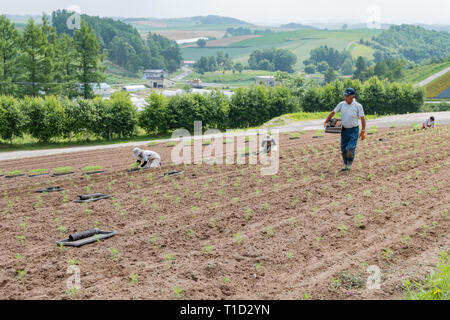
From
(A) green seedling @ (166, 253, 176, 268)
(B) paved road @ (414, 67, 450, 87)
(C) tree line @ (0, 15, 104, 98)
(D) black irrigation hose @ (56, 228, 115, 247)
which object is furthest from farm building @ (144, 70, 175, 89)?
(A) green seedling @ (166, 253, 176, 268)

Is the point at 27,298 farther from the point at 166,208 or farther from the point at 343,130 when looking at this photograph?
the point at 343,130

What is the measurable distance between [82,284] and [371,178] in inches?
301

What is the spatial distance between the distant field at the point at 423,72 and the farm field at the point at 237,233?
121 m

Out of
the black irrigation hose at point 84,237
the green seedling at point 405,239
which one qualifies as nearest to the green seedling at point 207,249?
the black irrigation hose at point 84,237

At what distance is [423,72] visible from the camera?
126438 mm

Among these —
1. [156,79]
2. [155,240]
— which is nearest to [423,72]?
[156,79]

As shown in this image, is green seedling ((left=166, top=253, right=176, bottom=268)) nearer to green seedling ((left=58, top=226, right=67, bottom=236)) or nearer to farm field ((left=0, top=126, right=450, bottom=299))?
farm field ((left=0, top=126, right=450, bottom=299))

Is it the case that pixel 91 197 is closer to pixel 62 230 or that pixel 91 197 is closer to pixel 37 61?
pixel 62 230

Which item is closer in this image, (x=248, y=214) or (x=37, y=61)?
(x=248, y=214)

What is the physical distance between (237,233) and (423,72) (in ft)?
443

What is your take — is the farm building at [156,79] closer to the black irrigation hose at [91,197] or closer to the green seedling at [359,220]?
the black irrigation hose at [91,197]

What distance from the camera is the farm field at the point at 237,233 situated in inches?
219

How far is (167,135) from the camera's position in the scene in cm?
4116

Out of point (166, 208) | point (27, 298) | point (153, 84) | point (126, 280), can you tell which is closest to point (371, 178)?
point (166, 208)
